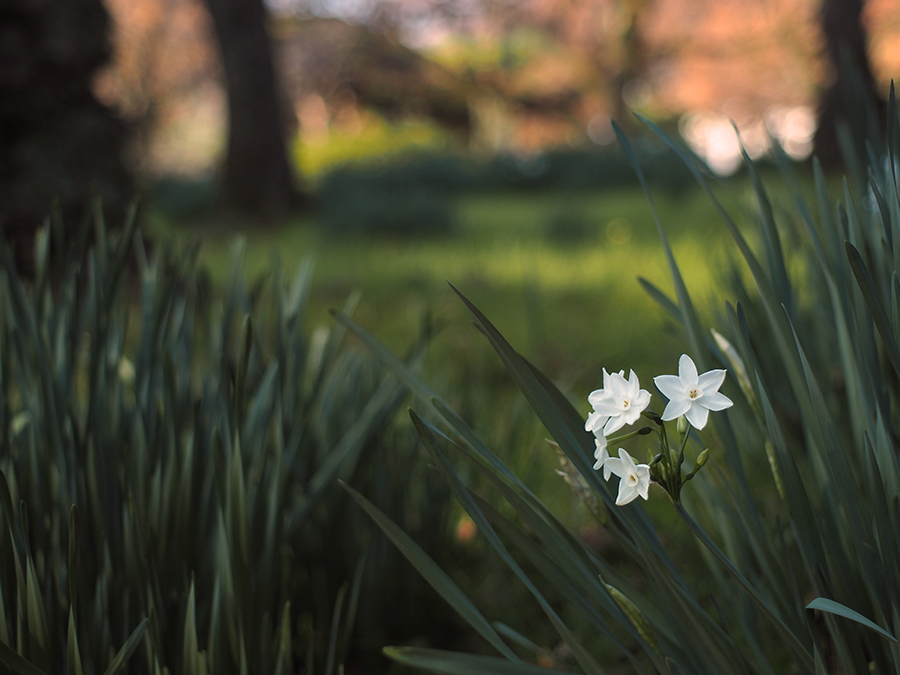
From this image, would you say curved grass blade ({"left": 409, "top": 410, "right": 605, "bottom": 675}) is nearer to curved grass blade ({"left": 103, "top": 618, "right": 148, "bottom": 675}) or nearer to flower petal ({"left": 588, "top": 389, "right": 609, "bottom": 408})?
flower petal ({"left": 588, "top": 389, "right": 609, "bottom": 408})

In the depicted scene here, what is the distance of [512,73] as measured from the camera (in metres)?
23.8

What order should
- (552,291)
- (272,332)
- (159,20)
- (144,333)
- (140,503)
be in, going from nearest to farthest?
(140,503) → (144,333) → (272,332) → (552,291) → (159,20)

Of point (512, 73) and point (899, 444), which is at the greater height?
point (512, 73)

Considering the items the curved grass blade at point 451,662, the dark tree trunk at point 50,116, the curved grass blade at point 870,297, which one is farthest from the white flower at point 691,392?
the dark tree trunk at point 50,116

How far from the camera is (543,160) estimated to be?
8570 millimetres

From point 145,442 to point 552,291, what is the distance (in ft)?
9.00

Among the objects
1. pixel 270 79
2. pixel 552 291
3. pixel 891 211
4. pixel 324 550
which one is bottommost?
pixel 552 291

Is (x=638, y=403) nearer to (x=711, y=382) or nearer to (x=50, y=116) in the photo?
(x=711, y=382)

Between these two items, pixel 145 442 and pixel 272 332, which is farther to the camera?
pixel 272 332

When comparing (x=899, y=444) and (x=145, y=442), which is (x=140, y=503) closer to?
(x=145, y=442)

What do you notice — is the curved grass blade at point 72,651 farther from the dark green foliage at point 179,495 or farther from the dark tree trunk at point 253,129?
the dark tree trunk at point 253,129

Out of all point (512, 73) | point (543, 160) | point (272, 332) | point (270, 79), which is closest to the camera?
point (272, 332)

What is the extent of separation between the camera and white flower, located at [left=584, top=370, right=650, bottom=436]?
0.50 m

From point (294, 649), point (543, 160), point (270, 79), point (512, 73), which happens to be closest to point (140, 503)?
point (294, 649)
